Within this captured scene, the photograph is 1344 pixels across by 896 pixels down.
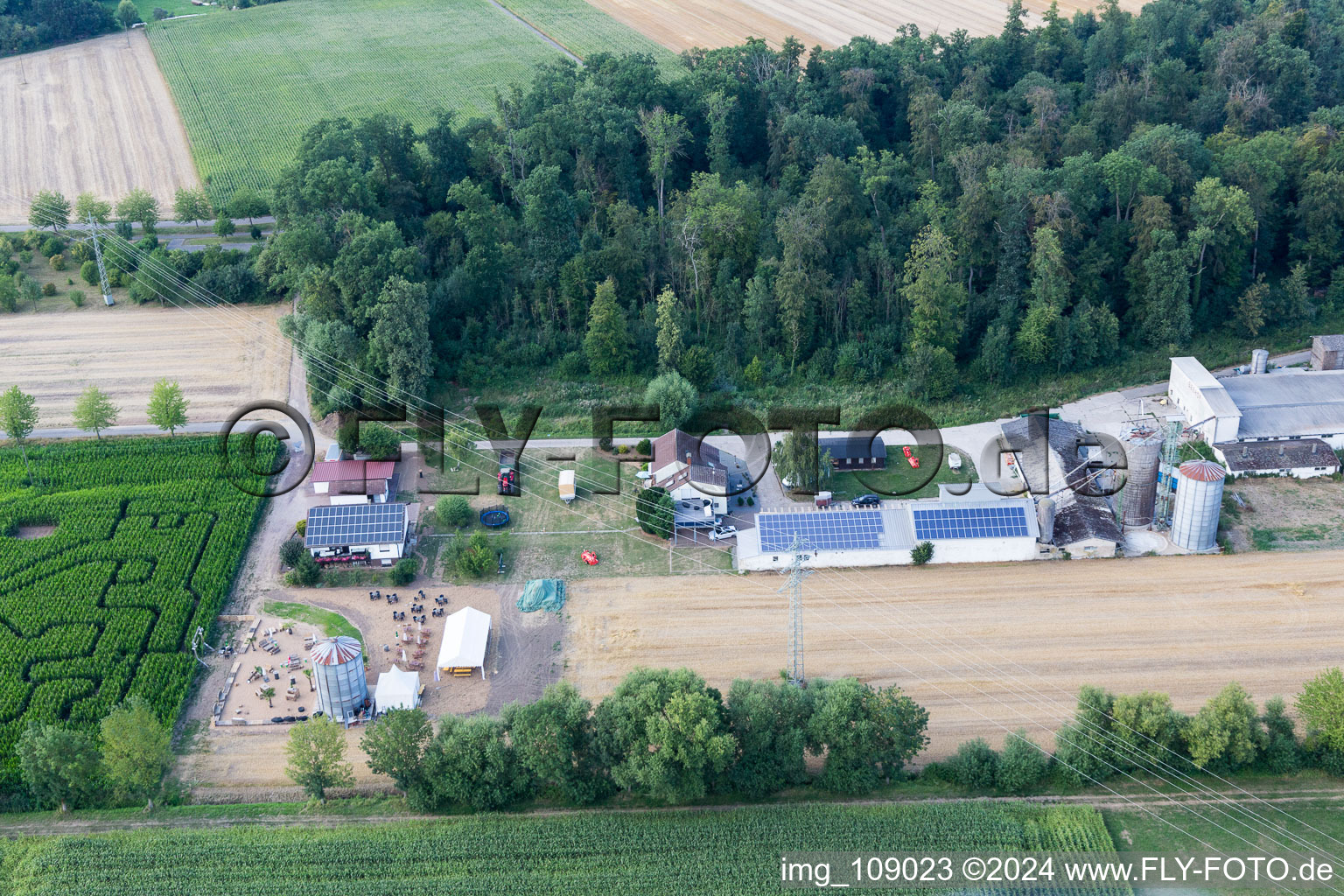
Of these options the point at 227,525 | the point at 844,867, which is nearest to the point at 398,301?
the point at 227,525

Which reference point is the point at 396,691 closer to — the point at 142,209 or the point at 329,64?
the point at 142,209

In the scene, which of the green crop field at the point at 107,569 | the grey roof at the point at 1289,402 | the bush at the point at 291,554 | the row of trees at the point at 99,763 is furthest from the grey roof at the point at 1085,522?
the row of trees at the point at 99,763

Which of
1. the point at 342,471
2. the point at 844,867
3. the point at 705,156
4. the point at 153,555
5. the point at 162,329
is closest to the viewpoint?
the point at 844,867

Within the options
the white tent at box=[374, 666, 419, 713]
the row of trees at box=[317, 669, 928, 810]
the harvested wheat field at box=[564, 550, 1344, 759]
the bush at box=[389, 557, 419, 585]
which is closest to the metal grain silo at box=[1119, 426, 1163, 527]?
the harvested wheat field at box=[564, 550, 1344, 759]

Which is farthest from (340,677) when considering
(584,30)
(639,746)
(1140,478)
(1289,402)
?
(584,30)

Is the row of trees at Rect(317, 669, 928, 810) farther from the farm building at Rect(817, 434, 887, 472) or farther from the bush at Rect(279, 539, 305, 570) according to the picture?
the farm building at Rect(817, 434, 887, 472)

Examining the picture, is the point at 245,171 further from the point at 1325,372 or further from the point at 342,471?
the point at 1325,372

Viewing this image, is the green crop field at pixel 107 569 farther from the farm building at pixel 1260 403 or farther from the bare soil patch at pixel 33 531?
the farm building at pixel 1260 403
